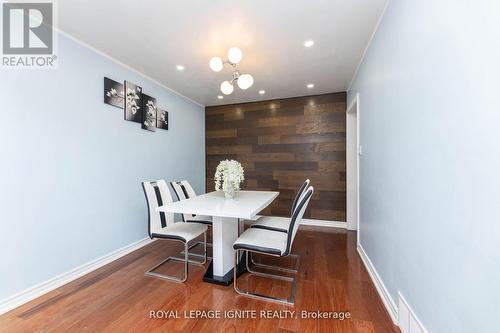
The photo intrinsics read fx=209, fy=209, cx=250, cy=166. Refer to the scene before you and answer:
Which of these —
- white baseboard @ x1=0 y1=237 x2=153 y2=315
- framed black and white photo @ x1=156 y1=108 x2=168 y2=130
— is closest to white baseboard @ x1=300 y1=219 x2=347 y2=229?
white baseboard @ x1=0 y1=237 x2=153 y2=315

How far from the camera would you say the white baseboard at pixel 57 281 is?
1.73 metres

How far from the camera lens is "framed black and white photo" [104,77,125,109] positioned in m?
2.60

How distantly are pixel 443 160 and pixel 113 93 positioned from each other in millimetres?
3308

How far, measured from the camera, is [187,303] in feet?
5.93

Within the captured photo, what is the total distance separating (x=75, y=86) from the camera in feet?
7.46

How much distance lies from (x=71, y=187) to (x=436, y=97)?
315 centimetres

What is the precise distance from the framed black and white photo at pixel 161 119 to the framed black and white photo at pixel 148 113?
0.09 metres

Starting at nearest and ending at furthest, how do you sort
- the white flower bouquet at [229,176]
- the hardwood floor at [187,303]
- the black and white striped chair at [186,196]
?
the hardwood floor at [187,303], the white flower bouquet at [229,176], the black and white striped chair at [186,196]

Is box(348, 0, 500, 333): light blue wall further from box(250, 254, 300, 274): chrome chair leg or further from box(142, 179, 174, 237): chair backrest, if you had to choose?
box(142, 179, 174, 237): chair backrest

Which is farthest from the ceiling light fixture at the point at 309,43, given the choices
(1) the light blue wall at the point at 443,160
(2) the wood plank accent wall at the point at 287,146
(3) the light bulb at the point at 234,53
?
(2) the wood plank accent wall at the point at 287,146

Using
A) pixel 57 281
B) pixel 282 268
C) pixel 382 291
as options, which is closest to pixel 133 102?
pixel 57 281

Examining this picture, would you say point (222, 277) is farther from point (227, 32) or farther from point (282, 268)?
point (227, 32)

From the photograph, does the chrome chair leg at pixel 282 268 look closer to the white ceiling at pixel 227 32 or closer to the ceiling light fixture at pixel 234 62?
the ceiling light fixture at pixel 234 62

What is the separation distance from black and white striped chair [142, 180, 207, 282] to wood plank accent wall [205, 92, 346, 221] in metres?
2.21
